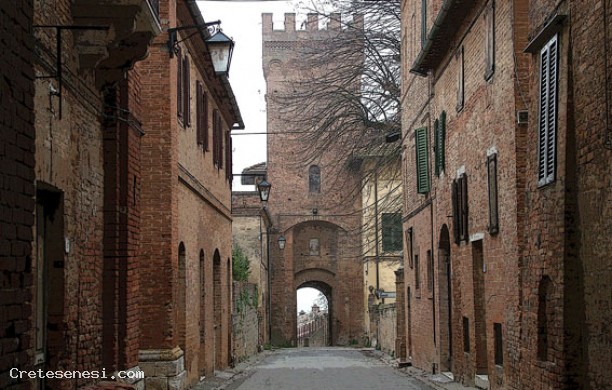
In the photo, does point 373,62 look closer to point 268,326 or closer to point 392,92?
point 392,92

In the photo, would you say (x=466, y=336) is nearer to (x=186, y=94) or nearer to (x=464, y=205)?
(x=464, y=205)

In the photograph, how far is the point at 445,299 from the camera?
73.5 ft

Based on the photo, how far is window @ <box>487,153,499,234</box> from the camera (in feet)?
53.0

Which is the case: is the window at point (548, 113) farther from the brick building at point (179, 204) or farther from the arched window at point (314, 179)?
the arched window at point (314, 179)

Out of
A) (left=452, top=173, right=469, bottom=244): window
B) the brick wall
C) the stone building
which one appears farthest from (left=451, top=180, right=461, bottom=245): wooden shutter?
the stone building

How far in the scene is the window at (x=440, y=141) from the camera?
70.9 feet

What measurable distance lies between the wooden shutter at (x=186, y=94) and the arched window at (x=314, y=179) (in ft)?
115

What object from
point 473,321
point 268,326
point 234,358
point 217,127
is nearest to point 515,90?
point 473,321

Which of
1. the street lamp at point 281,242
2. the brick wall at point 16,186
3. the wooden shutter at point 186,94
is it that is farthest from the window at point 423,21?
the street lamp at point 281,242

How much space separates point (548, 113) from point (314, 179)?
43.3m

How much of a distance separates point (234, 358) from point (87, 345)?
18.3m

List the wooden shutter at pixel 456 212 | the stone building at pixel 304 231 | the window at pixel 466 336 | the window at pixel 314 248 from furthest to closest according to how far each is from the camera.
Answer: the window at pixel 314 248, the stone building at pixel 304 231, the wooden shutter at pixel 456 212, the window at pixel 466 336

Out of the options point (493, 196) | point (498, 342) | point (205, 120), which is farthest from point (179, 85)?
point (498, 342)

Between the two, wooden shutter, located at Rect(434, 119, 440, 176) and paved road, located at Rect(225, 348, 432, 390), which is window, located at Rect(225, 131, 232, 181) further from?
wooden shutter, located at Rect(434, 119, 440, 176)
